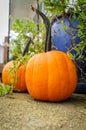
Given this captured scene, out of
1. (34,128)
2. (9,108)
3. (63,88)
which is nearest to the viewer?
(34,128)

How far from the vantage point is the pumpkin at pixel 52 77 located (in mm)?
1136

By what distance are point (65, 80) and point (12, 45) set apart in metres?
0.58

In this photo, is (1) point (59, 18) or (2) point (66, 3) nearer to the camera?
(2) point (66, 3)

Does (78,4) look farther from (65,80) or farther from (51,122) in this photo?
(51,122)

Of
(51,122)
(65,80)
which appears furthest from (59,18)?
(51,122)

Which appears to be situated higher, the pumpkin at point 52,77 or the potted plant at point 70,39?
the potted plant at point 70,39

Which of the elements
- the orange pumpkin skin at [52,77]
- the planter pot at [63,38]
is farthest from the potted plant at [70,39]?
the orange pumpkin skin at [52,77]

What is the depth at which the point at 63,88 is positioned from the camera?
114cm

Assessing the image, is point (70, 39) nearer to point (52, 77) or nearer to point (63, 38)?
point (63, 38)

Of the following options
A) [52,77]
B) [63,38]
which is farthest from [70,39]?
[52,77]

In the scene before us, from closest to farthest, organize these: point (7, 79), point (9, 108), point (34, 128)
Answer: point (34, 128) < point (9, 108) < point (7, 79)

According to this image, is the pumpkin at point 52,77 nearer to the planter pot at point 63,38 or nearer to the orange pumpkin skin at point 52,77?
the orange pumpkin skin at point 52,77

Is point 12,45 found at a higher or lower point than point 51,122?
higher

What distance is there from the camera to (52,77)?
1.13 m
